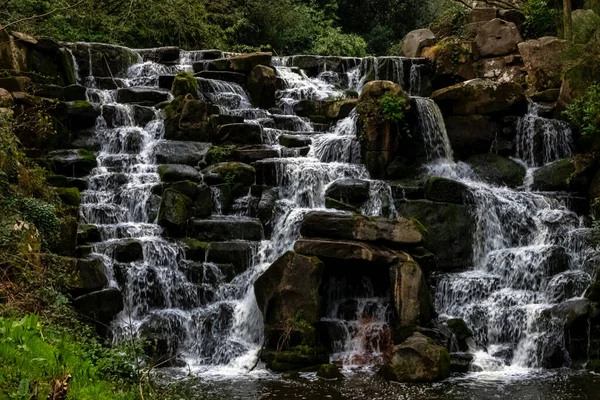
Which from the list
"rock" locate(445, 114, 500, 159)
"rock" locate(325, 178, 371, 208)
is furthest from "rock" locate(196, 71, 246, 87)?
"rock" locate(325, 178, 371, 208)

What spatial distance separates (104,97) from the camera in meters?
20.5

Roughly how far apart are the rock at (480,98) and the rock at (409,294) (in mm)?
7435

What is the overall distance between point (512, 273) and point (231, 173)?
6.62 metres

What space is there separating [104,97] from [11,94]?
4.22 metres

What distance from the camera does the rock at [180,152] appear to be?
701 inches

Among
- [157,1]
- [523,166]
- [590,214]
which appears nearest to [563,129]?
[523,166]

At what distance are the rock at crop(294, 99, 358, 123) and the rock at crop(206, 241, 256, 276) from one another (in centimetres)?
685

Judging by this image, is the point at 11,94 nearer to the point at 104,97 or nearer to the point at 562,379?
the point at 104,97

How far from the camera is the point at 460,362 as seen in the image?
1193 cm

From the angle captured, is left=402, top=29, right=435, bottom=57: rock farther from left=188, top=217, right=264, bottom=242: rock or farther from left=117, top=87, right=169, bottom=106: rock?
left=188, top=217, right=264, bottom=242: rock

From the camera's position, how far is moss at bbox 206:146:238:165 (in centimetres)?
1762

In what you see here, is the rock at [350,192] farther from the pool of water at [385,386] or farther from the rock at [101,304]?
the rock at [101,304]

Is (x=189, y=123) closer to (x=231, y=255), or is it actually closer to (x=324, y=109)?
(x=324, y=109)

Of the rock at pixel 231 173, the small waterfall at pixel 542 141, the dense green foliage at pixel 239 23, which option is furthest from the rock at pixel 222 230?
the dense green foliage at pixel 239 23
